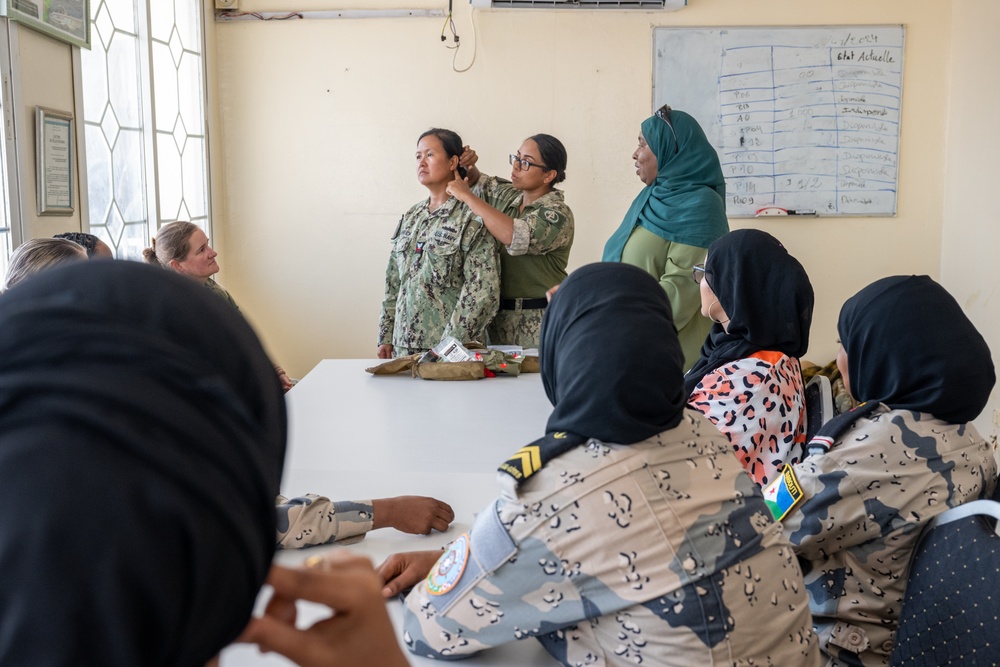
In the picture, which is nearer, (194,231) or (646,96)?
(194,231)

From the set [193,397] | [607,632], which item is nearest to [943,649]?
[607,632]

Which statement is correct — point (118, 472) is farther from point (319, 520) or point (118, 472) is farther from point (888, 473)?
point (888, 473)

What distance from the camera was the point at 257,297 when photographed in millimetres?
4719

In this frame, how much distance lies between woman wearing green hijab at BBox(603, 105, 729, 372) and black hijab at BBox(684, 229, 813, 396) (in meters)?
0.87

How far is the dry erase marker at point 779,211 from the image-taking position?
449 cm

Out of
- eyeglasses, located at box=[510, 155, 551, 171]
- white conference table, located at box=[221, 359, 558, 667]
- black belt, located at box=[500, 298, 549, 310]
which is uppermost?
eyeglasses, located at box=[510, 155, 551, 171]

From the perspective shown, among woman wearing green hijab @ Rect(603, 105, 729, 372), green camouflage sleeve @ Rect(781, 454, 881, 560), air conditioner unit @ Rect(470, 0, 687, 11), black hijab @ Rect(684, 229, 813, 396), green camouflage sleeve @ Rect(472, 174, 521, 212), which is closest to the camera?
green camouflage sleeve @ Rect(781, 454, 881, 560)

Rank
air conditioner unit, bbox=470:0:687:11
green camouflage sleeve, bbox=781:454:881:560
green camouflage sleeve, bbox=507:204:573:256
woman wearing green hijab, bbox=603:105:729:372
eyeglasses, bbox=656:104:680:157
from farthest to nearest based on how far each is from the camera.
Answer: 1. air conditioner unit, bbox=470:0:687:11
2. green camouflage sleeve, bbox=507:204:573:256
3. eyeglasses, bbox=656:104:680:157
4. woman wearing green hijab, bbox=603:105:729:372
5. green camouflage sleeve, bbox=781:454:881:560

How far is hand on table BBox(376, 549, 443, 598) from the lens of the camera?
1.29m

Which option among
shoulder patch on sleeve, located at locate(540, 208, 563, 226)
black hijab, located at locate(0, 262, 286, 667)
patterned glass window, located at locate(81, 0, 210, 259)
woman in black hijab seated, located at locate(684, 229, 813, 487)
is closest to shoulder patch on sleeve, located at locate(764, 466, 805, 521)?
woman in black hijab seated, located at locate(684, 229, 813, 487)

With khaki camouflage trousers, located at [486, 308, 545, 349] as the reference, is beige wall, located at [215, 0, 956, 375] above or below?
above

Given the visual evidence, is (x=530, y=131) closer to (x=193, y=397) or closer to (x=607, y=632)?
(x=607, y=632)

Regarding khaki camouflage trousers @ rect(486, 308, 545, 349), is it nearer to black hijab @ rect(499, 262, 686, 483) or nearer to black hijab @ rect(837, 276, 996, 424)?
black hijab @ rect(837, 276, 996, 424)

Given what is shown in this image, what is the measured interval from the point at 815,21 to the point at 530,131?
1.52 meters
